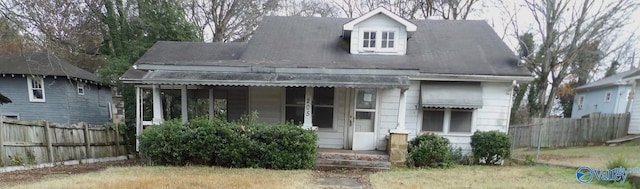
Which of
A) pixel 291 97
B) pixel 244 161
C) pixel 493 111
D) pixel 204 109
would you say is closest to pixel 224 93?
pixel 291 97

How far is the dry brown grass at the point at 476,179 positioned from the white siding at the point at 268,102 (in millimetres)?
3726

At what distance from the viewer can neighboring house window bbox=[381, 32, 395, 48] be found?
1061cm

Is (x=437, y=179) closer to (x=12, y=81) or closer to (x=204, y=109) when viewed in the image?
(x=204, y=109)

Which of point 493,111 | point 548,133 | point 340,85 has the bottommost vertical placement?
point 548,133

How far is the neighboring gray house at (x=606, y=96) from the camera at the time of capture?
18964 millimetres

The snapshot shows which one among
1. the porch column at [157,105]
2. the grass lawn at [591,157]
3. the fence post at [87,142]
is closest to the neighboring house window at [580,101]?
the grass lawn at [591,157]

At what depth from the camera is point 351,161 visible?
25.6 feet

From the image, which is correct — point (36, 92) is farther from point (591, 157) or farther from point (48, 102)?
point (591, 157)

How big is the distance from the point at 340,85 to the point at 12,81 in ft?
55.8

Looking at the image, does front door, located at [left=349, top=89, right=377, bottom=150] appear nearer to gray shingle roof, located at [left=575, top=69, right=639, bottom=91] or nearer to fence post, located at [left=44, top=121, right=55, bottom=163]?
fence post, located at [left=44, top=121, right=55, bottom=163]

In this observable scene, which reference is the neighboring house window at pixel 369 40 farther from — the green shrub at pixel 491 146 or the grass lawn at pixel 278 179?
the grass lawn at pixel 278 179

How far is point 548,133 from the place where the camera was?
13.8 m

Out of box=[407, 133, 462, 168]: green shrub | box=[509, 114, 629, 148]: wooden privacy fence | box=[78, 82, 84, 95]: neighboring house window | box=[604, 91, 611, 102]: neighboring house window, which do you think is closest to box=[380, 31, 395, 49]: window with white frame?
box=[407, 133, 462, 168]: green shrub

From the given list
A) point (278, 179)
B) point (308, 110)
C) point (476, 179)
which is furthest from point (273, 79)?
point (476, 179)
